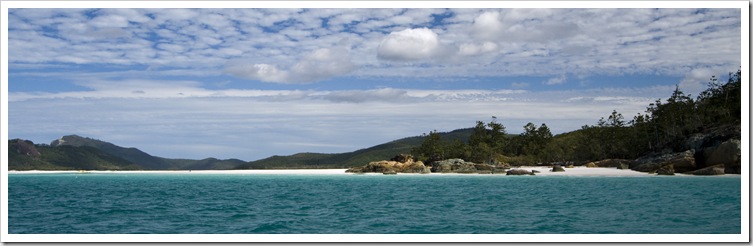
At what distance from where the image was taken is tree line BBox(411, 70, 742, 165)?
240 feet

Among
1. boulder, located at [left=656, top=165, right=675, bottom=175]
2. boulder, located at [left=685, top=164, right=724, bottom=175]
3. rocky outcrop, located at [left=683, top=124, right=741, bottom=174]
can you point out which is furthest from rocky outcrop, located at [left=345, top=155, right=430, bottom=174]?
boulder, located at [left=685, top=164, right=724, bottom=175]

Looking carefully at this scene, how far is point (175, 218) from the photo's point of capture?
22.7 metres

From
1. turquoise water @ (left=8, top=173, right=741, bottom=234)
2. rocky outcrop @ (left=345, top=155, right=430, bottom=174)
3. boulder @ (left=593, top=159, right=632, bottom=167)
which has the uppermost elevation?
boulder @ (left=593, top=159, right=632, bottom=167)

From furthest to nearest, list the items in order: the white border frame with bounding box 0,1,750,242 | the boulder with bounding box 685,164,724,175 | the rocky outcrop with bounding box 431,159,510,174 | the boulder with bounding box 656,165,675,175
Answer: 1. the rocky outcrop with bounding box 431,159,510,174
2. the boulder with bounding box 656,165,675,175
3. the boulder with bounding box 685,164,724,175
4. the white border frame with bounding box 0,1,750,242

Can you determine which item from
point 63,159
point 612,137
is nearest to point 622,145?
point 612,137

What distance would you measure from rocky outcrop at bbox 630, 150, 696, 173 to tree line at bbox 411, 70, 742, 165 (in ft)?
11.3

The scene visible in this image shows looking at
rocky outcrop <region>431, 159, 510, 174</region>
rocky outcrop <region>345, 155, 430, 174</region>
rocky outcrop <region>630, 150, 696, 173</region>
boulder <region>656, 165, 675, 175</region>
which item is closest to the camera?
rocky outcrop <region>630, 150, 696, 173</region>

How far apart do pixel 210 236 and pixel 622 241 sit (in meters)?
9.39

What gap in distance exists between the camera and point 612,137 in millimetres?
96062

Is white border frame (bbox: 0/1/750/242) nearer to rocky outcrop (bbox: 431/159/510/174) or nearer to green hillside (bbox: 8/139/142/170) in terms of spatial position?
rocky outcrop (bbox: 431/159/510/174)

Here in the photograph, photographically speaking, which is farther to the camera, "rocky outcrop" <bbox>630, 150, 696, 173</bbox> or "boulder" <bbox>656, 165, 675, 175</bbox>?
"boulder" <bbox>656, 165, 675, 175</bbox>

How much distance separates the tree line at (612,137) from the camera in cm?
7300

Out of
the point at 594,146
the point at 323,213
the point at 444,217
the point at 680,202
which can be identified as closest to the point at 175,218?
the point at 323,213

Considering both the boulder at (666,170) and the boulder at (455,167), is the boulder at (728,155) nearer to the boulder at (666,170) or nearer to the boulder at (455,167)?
the boulder at (666,170)
